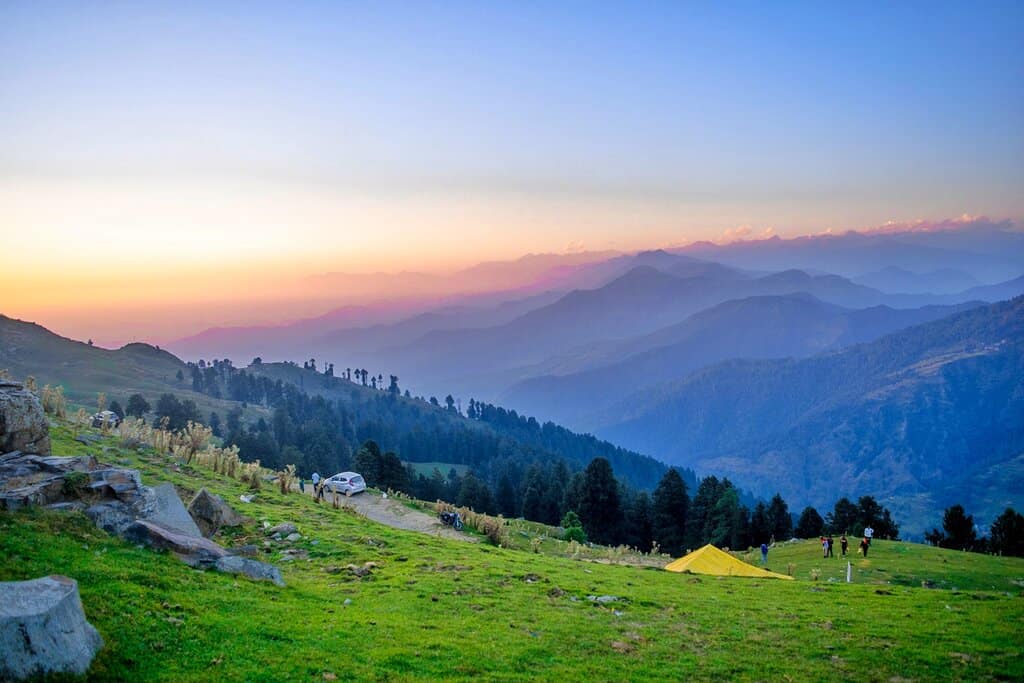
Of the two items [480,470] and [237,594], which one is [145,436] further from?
[480,470]

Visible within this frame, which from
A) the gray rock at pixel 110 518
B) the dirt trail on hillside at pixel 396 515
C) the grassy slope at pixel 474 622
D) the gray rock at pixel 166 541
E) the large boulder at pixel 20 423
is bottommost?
the dirt trail on hillside at pixel 396 515

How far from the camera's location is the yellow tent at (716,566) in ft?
97.4

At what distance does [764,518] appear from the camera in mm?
74688

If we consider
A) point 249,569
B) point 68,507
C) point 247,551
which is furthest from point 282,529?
point 68,507

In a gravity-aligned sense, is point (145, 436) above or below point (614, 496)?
above

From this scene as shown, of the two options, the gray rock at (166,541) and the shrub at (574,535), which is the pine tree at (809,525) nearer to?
the shrub at (574,535)

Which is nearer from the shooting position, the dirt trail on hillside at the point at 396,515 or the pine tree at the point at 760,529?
the dirt trail on hillside at the point at 396,515

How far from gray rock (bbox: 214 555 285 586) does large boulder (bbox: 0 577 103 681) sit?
5.44 meters

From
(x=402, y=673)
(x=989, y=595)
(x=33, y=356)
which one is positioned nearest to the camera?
(x=402, y=673)

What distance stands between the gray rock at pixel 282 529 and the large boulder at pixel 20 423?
7.94 m

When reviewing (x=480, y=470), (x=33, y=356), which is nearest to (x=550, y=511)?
(x=480, y=470)

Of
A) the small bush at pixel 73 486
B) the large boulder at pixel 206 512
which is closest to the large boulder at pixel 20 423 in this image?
the small bush at pixel 73 486

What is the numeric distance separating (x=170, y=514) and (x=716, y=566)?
24.8 meters

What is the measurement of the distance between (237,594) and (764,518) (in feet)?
241
